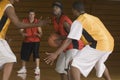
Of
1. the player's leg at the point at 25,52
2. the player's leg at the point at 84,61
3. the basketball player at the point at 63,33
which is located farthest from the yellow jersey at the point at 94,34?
the player's leg at the point at 25,52

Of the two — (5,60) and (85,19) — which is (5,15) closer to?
(5,60)

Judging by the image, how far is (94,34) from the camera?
6.66 metres

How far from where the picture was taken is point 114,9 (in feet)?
50.0

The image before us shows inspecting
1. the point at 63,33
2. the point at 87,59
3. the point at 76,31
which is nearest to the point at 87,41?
the point at 87,59

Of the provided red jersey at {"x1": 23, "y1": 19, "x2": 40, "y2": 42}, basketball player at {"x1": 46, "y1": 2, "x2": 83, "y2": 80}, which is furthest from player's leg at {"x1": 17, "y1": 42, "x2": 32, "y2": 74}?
basketball player at {"x1": 46, "y1": 2, "x2": 83, "y2": 80}

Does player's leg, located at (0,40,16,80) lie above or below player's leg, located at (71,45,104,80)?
above

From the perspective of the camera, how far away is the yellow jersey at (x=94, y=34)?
6527mm

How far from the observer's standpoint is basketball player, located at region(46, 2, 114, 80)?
6.39 m

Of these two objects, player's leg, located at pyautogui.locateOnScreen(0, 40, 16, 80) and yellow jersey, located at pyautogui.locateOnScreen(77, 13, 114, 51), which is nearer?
player's leg, located at pyautogui.locateOnScreen(0, 40, 16, 80)

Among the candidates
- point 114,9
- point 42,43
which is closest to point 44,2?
point 42,43

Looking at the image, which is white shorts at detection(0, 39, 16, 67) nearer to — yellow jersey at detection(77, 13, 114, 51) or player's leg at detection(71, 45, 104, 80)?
player's leg at detection(71, 45, 104, 80)

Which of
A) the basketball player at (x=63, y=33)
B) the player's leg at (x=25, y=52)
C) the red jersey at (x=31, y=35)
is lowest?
the player's leg at (x=25, y=52)

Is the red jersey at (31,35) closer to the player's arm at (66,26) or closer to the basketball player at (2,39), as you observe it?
the player's arm at (66,26)

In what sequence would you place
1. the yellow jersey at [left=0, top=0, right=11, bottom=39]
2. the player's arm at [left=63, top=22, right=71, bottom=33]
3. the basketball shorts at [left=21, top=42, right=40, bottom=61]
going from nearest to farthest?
the yellow jersey at [left=0, top=0, right=11, bottom=39] < the player's arm at [left=63, top=22, right=71, bottom=33] < the basketball shorts at [left=21, top=42, right=40, bottom=61]
